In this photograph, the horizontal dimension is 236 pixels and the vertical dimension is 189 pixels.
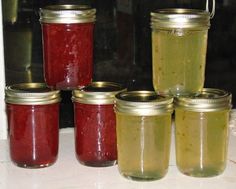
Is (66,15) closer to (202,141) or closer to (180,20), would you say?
(180,20)

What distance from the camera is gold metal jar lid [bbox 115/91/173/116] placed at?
1.06 meters

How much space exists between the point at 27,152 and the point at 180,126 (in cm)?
30

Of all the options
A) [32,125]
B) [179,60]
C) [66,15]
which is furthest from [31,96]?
[179,60]

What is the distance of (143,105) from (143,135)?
0.06m

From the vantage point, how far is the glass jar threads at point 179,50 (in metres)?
1.12

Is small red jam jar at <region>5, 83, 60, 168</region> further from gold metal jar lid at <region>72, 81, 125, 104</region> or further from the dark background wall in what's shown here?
the dark background wall

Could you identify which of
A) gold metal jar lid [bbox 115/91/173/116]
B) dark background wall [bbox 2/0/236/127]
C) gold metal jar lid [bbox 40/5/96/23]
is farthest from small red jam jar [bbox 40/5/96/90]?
dark background wall [bbox 2/0/236/127]

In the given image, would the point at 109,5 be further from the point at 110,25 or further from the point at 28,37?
the point at 28,37

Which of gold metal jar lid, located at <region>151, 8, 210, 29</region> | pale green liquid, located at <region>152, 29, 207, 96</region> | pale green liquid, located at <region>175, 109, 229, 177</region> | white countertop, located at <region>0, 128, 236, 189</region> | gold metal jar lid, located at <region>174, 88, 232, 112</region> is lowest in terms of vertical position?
white countertop, located at <region>0, 128, 236, 189</region>

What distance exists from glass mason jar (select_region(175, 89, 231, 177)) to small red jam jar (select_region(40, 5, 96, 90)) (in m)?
0.20

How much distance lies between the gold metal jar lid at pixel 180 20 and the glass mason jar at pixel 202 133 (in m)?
0.13

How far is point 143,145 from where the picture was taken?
1077mm

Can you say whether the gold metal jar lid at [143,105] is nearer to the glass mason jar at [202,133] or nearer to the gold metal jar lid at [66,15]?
the glass mason jar at [202,133]

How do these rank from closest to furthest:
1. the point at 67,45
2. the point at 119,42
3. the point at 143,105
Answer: the point at 143,105 → the point at 67,45 → the point at 119,42
